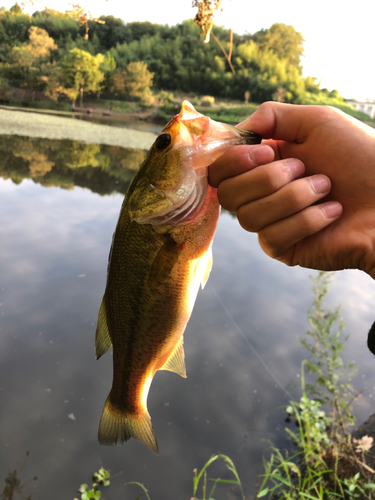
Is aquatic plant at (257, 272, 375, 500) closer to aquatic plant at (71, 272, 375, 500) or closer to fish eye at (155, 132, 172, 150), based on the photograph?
aquatic plant at (71, 272, 375, 500)

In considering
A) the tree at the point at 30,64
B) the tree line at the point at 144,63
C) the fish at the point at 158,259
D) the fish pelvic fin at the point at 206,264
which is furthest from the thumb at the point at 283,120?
the tree at the point at 30,64

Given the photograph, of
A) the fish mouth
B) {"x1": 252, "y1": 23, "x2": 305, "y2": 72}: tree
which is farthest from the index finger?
A: {"x1": 252, "y1": 23, "x2": 305, "y2": 72}: tree

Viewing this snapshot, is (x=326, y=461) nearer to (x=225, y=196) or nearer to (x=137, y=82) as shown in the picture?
(x=225, y=196)

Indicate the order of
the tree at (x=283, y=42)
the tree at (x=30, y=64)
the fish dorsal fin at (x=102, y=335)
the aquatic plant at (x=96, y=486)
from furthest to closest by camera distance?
the tree at (x=283, y=42), the tree at (x=30, y=64), the aquatic plant at (x=96, y=486), the fish dorsal fin at (x=102, y=335)

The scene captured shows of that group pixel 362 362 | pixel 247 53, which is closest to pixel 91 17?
pixel 362 362

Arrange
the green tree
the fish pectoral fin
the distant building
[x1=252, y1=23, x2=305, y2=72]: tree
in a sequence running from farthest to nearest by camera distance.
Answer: [x1=252, y1=23, x2=305, y2=72]: tree < the green tree < the distant building < the fish pectoral fin

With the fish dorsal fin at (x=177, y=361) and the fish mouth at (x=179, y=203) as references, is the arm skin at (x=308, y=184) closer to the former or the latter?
the fish mouth at (x=179, y=203)

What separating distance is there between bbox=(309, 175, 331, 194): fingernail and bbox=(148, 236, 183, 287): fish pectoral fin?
1.63ft

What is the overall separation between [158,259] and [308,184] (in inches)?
22.7

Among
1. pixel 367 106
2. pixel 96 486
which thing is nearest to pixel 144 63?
pixel 367 106

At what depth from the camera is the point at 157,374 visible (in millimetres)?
3846

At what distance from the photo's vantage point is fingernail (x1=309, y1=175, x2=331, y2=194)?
3.70 ft

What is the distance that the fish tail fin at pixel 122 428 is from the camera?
1.41 m

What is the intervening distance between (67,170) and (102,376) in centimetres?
896
